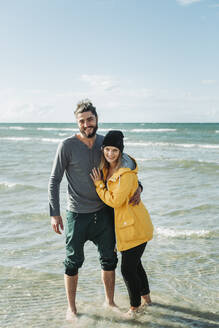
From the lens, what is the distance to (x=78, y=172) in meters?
3.46

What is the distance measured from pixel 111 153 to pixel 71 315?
1.72 m

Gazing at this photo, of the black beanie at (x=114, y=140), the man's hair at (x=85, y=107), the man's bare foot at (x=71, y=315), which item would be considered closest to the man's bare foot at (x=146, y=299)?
the man's bare foot at (x=71, y=315)

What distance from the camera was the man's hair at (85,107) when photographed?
132 inches

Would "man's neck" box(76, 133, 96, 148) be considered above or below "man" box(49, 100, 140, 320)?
above

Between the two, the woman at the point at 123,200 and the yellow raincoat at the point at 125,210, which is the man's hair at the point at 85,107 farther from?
the yellow raincoat at the point at 125,210

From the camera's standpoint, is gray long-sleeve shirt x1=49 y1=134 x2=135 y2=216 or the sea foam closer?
gray long-sleeve shirt x1=49 y1=134 x2=135 y2=216

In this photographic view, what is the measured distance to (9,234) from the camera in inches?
232

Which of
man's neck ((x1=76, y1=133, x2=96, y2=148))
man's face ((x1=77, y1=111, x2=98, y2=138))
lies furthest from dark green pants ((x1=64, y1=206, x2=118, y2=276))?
man's face ((x1=77, y1=111, x2=98, y2=138))

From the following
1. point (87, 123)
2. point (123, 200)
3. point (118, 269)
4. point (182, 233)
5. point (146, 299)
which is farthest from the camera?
point (182, 233)

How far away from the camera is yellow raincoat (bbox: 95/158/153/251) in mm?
3154

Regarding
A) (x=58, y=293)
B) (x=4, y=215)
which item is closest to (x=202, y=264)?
(x=58, y=293)

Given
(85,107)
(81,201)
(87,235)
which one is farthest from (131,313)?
(85,107)

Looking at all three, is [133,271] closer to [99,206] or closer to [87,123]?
[99,206]

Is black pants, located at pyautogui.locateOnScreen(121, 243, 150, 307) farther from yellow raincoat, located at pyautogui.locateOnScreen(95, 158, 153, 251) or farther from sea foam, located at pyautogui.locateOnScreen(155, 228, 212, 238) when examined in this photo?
sea foam, located at pyautogui.locateOnScreen(155, 228, 212, 238)
